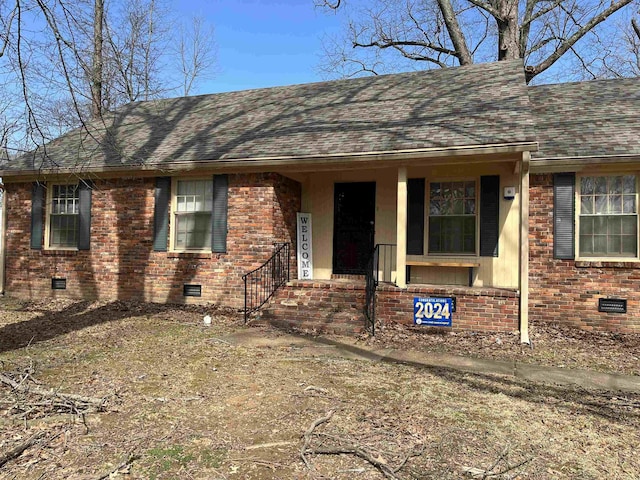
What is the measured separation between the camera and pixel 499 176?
9148 millimetres

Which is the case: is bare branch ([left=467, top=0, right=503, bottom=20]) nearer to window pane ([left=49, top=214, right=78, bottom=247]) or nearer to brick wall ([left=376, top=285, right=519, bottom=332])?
brick wall ([left=376, top=285, right=519, bottom=332])

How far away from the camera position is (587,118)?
31.6 ft

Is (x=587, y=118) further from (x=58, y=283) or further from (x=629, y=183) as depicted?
(x=58, y=283)

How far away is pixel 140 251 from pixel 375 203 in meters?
5.20

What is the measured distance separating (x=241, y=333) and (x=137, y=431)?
403 cm

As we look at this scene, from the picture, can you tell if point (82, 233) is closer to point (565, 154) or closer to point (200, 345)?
point (200, 345)

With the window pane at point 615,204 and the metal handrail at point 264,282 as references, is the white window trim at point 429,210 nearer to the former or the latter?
the window pane at point 615,204

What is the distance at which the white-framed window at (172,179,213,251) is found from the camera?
33.5ft

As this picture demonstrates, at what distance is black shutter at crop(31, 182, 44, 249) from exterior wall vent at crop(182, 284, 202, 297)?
4.00 metres

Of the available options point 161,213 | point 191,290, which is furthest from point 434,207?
point 161,213

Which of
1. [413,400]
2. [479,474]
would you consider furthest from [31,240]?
[479,474]

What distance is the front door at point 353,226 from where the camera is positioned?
1026 cm

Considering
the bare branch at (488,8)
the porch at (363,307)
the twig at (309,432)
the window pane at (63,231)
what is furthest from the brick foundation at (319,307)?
the bare branch at (488,8)

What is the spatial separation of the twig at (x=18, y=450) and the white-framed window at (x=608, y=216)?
859 cm
